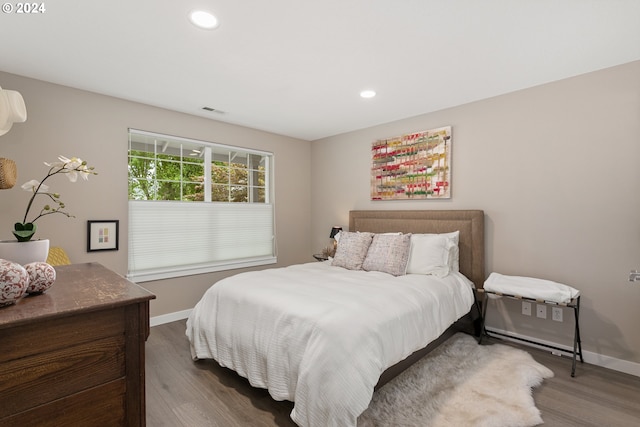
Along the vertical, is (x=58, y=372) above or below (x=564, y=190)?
below

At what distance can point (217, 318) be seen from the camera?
97.1 inches

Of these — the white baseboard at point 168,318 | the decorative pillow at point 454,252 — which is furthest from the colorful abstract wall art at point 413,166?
the white baseboard at point 168,318

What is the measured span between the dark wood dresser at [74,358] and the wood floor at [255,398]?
1043 millimetres

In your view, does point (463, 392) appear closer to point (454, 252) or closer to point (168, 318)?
point (454, 252)

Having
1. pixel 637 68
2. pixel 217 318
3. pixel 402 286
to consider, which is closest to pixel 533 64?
pixel 637 68

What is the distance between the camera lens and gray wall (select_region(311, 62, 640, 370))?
2523 mm

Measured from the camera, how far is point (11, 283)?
90cm

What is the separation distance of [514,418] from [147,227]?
3691 millimetres

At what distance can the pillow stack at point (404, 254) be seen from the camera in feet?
10.1

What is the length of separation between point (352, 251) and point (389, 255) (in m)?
0.45

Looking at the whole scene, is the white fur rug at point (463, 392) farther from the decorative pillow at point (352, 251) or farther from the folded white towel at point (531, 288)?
the decorative pillow at point (352, 251)

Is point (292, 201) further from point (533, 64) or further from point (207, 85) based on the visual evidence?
point (533, 64)

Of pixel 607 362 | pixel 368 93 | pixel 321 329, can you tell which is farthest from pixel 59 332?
pixel 607 362

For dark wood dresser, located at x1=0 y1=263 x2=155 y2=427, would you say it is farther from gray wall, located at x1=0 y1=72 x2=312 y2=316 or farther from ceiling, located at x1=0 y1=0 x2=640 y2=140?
gray wall, located at x1=0 y1=72 x2=312 y2=316
